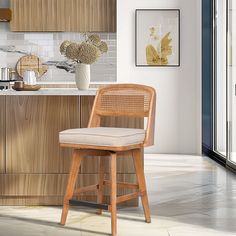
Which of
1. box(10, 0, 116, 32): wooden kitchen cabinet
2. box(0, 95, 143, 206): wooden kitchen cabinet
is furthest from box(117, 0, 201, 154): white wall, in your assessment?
box(0, 95, 143, 206): wooden kitchen cabinet

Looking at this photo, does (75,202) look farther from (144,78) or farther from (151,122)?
(144,78)

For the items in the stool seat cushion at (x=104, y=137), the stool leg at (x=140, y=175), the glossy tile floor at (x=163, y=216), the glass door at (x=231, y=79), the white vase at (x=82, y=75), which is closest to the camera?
the stool seat cushion at (x=104, y=137)

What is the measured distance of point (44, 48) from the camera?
8344 mm

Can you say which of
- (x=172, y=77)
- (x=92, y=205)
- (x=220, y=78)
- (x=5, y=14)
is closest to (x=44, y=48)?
(x=5, y=14)

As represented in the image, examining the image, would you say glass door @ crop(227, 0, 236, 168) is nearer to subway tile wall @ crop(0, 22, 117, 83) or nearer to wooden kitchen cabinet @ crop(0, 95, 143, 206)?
subway tile wall @ crop(0, 22, 117, 83)

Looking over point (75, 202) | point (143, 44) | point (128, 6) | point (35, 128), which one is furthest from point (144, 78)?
point (75, 202)

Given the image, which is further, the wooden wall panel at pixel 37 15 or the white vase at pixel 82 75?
the wooden wall panel at pixel 37 15

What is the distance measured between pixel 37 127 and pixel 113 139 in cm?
103

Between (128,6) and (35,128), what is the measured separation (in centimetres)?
449

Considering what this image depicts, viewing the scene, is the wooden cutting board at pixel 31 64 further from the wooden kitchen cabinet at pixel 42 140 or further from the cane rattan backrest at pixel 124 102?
the cane rattan backrest at pixel 124 102

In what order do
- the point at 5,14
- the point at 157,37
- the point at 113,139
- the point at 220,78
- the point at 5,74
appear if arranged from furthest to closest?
the point at 157,37, the point at 5,74, the point at 220,78, the point at 5,14, the point at 113,139

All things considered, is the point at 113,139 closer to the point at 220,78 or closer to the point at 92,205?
the point at 92,205

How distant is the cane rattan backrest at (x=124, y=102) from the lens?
157 inches

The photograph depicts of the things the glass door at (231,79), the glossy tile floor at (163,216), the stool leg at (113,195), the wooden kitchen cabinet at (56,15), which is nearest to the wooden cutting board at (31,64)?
the wooden kitchen cabinet at (56,15)
